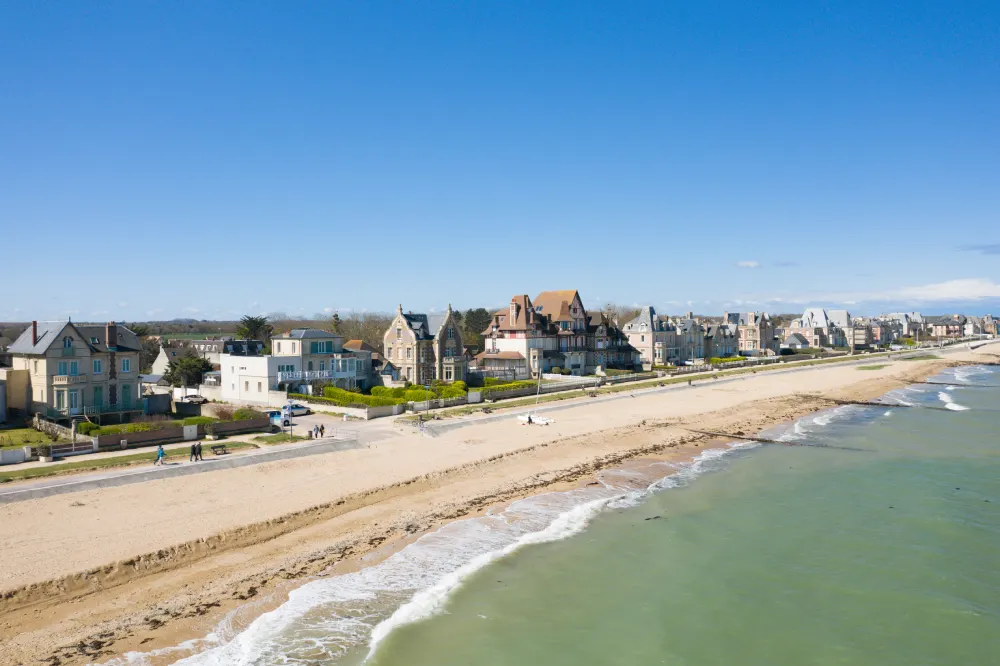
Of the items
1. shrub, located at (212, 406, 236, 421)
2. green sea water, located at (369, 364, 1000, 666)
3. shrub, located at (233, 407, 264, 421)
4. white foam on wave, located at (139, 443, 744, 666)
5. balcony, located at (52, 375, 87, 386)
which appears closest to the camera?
white foam on wave, located at (139, 443, 744, 666)

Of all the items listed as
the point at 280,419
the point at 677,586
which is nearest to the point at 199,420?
the point at 280,419

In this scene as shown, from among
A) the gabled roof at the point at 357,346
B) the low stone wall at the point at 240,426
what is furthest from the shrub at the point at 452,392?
the low stone wall at the point at 240,426

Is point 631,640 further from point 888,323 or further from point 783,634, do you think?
point 888,323

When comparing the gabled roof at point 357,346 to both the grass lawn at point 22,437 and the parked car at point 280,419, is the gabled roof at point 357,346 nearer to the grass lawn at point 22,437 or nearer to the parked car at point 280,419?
the parked car at point 280,419

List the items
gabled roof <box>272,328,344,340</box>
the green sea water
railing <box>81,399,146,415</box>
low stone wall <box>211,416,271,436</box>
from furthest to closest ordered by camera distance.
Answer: gabled roof <box>272,328,344,340</box>
railing <box>81,399,146,415</box>
low stone wall <box>211,416,271,436</box>
the green sea water

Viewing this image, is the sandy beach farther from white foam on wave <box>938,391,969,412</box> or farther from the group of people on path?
white foam on wave <box>938,391,969,412</box>

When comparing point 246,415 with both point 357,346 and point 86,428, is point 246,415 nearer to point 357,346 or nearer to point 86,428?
point 86,428

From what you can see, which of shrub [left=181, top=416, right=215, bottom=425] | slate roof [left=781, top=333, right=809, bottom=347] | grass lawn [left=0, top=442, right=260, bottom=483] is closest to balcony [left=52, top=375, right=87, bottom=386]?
shrub [left=181, top=416, right=215, bottom=425]
